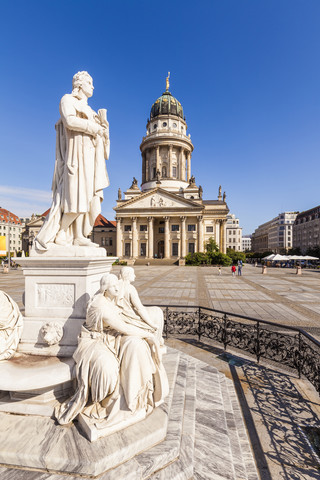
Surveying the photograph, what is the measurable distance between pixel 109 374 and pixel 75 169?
2.78 meters

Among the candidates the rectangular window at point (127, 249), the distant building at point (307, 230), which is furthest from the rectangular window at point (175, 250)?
the distant building at point (307, 230)

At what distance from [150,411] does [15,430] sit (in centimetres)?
142

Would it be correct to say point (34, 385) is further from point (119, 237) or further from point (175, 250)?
point (119, 237)

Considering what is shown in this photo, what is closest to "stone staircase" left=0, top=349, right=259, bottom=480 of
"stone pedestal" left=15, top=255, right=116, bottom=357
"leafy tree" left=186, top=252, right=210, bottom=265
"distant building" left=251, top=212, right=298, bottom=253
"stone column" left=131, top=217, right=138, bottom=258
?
"stone pedestal" left=15, top=255, right=116, bottom=357

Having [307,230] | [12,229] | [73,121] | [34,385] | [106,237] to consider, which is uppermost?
[12,229]

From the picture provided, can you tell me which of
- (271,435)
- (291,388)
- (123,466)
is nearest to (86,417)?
(123,466)

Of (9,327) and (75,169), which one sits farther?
(75,169)

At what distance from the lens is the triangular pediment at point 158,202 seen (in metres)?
54.1

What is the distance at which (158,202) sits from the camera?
5491 cm

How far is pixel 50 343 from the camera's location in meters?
3.04

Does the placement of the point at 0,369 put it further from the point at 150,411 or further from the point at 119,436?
the point at 150,411

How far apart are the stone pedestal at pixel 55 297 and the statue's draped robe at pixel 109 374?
528 mm

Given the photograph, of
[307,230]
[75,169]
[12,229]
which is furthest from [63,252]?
[307,230]

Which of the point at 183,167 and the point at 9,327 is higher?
the point at 183,167
